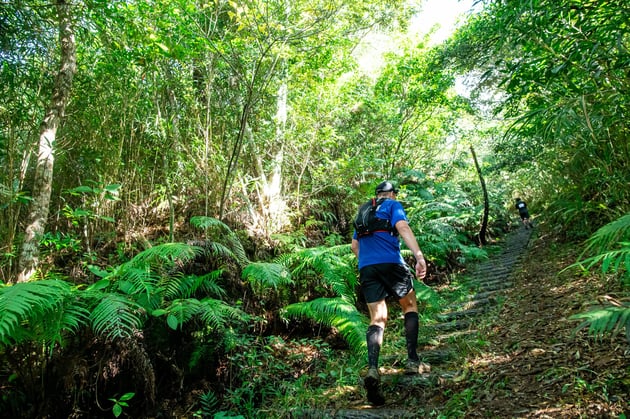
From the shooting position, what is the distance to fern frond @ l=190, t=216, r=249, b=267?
4605 mm

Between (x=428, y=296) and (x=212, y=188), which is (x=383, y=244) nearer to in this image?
(x=428, y=296)

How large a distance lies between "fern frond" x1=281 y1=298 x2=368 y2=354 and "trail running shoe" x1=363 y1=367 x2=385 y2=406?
2.71ft

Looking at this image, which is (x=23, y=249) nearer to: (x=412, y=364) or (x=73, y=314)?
(x=73, y=314)

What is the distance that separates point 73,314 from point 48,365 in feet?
2.06

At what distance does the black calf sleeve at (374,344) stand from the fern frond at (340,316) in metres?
0.74

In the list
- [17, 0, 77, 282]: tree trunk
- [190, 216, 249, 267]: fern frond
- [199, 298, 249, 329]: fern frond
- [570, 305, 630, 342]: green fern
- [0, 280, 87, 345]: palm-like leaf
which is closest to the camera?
[570, 305, 630, 342]: green fern

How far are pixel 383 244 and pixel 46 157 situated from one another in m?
3.46

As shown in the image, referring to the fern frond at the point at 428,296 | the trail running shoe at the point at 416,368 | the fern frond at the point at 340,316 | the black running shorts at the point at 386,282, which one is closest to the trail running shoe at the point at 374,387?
the trail running shoe at the point at 416,368

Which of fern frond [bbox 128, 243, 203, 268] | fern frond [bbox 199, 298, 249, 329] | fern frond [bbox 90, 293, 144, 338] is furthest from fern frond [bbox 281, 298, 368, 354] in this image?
fern frond [bbox 90, 293, 144, 338]

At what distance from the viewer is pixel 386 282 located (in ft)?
10.8

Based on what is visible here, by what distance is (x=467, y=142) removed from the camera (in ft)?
43.5

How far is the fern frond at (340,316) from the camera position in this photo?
391 cm

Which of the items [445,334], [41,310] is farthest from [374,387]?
[41,310]

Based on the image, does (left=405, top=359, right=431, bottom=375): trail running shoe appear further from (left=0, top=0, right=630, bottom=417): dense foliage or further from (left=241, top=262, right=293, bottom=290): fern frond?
(left=241, top=262, right=293, bottom=290): fern frond
